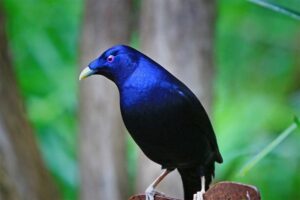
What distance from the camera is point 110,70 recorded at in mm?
2822

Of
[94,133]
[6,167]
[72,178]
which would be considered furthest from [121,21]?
[72,178]

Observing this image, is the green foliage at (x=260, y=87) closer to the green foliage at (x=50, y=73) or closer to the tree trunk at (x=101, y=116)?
the tree trunk at (x=101, y=116)

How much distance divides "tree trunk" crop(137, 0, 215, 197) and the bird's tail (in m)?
1.61

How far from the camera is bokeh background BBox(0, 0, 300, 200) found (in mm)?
4984

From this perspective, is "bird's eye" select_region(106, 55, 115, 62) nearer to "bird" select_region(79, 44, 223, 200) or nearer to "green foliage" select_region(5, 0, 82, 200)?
"bird" select_region(79, 44, 223, 200)

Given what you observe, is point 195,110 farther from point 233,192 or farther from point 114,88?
A: point 114,88

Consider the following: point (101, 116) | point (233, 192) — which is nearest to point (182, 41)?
point (101, 116)

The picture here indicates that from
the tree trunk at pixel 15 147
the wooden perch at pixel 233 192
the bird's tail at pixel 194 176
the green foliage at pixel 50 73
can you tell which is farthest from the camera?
the green foliage at pixel 50 73

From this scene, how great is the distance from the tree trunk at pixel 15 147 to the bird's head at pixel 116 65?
2.17 m

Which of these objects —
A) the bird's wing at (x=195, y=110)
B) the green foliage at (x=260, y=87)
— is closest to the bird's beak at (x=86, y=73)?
the bird's wing at (x=195, y=110)

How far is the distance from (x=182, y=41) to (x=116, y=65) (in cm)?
186

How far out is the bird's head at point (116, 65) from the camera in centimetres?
279

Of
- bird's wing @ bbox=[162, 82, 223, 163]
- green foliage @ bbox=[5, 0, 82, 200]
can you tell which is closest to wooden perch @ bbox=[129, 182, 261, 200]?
bird's wing @ bbox=[162, 82, 223, 163]

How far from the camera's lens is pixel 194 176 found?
9.71 ft
